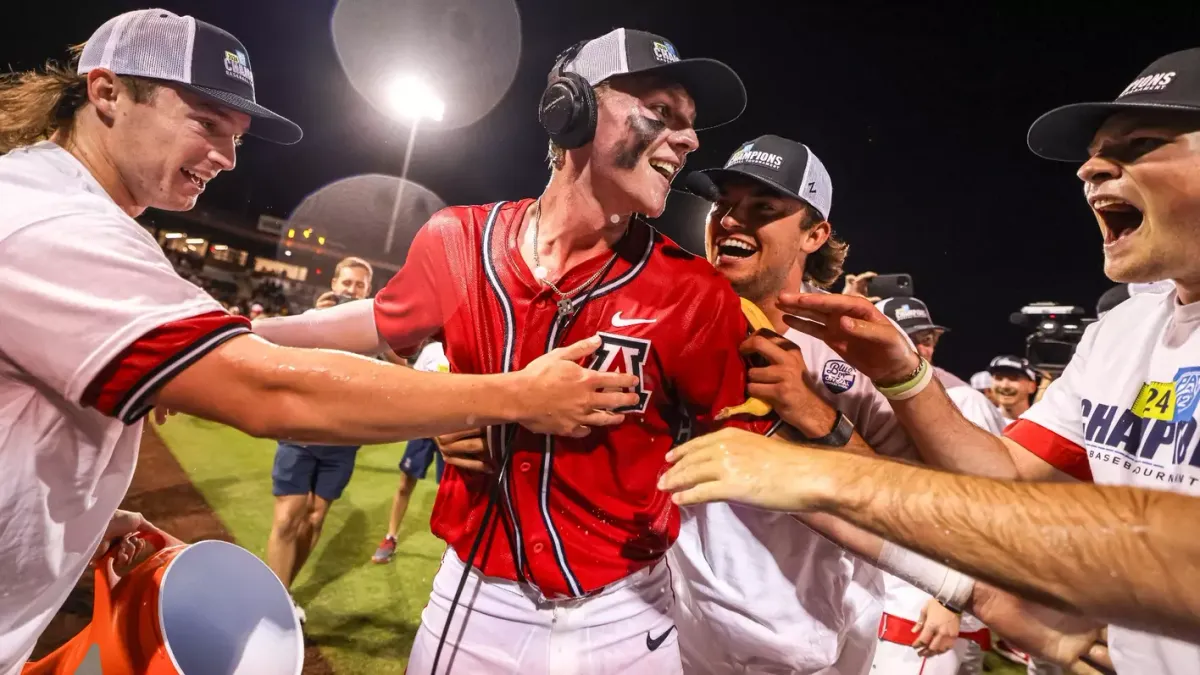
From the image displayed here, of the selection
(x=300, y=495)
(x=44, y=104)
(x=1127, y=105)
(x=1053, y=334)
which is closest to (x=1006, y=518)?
(x=1127, y=105)

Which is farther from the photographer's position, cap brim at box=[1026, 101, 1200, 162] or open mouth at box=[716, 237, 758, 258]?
open mouth at box=[716, 237, 758, 258]

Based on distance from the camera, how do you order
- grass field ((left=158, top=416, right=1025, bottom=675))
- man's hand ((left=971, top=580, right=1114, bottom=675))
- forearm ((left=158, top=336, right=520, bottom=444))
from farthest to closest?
grass field ((left=158, top=416, right=1025, bottom=675)) < man's hand ((left=971, top=580, right=1114, bottom=675)) < forearm ((left=158, top=336, right=520, bottom=444))

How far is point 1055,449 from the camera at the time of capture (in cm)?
217

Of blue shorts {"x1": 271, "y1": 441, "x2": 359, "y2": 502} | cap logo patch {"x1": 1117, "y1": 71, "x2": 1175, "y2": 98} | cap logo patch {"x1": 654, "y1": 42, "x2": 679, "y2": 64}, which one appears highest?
cap logo patch {"x1": 1117, "y1": 71, "x2": 1175, "y2": 98}

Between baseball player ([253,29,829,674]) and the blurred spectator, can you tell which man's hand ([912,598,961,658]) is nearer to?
baseball player ([253,29,829,674])

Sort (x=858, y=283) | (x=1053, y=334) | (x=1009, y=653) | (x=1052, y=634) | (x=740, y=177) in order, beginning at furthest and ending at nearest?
(x=1053, y=334) < (x=858, y=283) < (x=1009, y=653) < (x=740, y=177) < (x=1052, y=634)

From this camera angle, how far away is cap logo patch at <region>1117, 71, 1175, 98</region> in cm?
171

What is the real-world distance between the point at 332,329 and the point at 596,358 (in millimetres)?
964

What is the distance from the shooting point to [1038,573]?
1.10m

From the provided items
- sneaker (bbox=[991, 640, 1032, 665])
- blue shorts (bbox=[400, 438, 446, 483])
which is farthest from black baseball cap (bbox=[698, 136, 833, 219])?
sneaker (bbox=[991, 640, 1032, 665])

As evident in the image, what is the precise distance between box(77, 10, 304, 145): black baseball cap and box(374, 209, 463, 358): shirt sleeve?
697 mm

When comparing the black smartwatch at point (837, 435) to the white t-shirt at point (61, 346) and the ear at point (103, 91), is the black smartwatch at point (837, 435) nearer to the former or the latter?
the white t-shirt at point (61, 346)

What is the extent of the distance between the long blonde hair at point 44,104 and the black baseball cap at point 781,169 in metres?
2.07

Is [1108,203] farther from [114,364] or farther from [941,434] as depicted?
[114,364]
